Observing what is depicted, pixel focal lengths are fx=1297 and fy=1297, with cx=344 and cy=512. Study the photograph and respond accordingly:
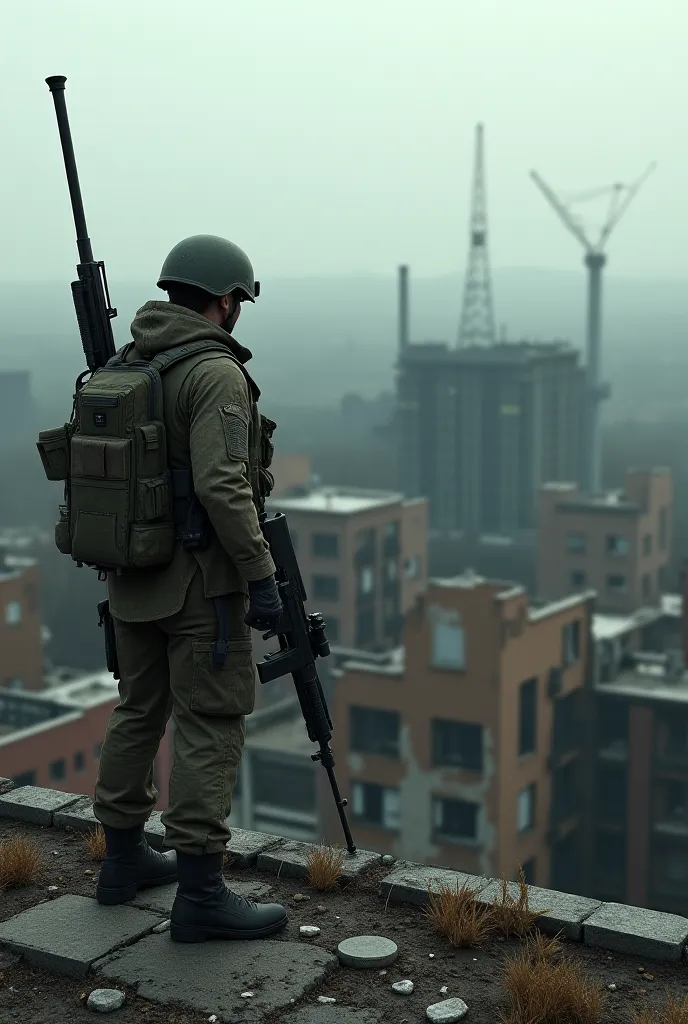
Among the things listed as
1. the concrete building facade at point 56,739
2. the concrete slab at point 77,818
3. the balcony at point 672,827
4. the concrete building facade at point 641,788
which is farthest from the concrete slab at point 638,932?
the balcony at point 672,827

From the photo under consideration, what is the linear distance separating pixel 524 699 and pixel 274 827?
37.0ft

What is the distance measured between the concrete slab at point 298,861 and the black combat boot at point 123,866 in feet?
2.13

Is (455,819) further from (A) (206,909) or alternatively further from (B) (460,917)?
(A) (206,909)

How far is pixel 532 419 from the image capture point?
99000 millimetres

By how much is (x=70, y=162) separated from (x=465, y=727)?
33.2 m

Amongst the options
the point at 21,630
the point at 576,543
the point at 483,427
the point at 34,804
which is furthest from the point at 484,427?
the point at 34,804

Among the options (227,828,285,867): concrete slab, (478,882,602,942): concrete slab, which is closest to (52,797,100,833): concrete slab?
(227,828,285,867): concrete slab

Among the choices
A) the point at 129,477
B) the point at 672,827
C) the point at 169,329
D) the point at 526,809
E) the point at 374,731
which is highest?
the point at 169,329

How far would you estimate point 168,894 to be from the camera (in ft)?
19.2

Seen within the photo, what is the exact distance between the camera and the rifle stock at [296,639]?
18.9ft

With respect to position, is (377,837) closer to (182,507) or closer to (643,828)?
(643,828)

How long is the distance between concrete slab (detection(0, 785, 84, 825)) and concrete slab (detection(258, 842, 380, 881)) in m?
1.43

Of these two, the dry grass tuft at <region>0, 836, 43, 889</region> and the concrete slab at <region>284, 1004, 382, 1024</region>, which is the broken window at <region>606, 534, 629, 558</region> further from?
the concrete slab at <region>284, 1004, 382, 1024</region>

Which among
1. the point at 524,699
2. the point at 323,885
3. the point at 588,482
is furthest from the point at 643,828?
the point at 588,482
